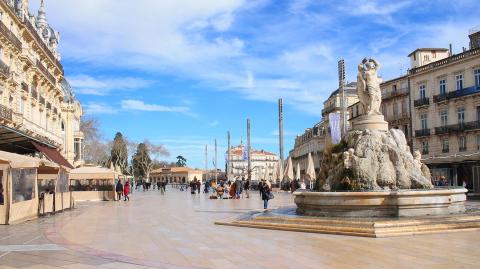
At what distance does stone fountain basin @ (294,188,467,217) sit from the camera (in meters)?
13.3

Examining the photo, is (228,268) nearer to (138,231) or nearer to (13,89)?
(138,231)

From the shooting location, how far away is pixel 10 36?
32.3 meters

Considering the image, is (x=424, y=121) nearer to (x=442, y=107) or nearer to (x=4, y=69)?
(x=442, y=107)

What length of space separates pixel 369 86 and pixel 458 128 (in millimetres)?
29859

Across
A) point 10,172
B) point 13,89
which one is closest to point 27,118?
point 13,89

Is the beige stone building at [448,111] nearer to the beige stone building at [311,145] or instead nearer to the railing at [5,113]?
the beige stone building at [311,145]

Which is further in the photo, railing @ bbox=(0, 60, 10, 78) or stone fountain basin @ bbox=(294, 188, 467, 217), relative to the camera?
railing @ bbox=(0, 60, 10, 78)

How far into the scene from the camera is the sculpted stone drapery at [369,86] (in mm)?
17453

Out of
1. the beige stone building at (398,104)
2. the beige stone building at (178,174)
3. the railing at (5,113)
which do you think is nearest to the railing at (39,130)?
the railing at (5,113)

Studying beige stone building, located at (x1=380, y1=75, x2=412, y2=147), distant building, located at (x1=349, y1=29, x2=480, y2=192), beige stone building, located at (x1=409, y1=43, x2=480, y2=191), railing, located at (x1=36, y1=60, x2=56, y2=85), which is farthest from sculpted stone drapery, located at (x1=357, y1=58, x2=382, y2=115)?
beige stone building, located at (x1=380, y1=75, x2=412, y2=147)

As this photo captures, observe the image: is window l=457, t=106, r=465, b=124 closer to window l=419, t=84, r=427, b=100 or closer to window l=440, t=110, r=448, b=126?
window l=440, t=110, r=448, b=126

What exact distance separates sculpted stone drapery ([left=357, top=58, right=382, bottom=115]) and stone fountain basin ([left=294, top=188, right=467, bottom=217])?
4.38 metres

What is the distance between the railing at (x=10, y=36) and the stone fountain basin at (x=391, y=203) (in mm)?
24591

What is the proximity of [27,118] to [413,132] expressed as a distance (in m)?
34.6
